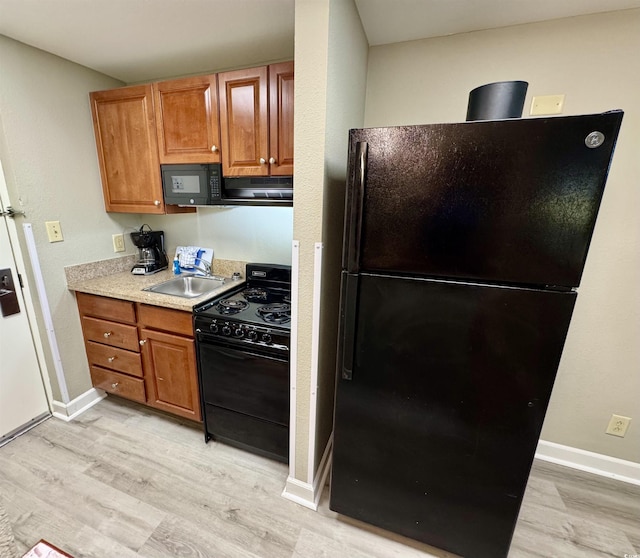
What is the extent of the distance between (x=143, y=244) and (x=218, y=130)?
3.71ft

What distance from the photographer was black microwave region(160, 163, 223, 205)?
5.81ft

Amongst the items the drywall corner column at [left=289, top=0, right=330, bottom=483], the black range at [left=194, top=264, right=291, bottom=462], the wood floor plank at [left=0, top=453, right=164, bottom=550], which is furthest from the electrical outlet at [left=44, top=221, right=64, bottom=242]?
the drywall corner column at [left=289, top=0, right=330, bottom=483]

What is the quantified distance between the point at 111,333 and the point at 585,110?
119 inches

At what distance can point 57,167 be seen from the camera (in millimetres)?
1850

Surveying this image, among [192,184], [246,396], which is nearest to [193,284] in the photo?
[192,184]

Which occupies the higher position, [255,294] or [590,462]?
[255,294]

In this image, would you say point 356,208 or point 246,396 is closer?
point 356,208

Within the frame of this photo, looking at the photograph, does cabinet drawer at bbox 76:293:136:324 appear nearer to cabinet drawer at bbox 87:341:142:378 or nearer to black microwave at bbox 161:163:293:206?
cabinet drawer at bbox 87:341:142:378

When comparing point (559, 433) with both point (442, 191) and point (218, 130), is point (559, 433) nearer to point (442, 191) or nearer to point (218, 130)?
point (442, 191)

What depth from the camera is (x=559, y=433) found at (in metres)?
1.78

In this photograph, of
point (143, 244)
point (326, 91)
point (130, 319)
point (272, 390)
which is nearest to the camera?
point (326, 91)

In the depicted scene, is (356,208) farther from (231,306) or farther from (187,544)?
(187,544)

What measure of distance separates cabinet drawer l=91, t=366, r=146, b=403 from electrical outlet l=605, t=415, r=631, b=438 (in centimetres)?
290

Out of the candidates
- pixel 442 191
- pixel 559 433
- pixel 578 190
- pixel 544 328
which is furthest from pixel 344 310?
pixel 559 433
